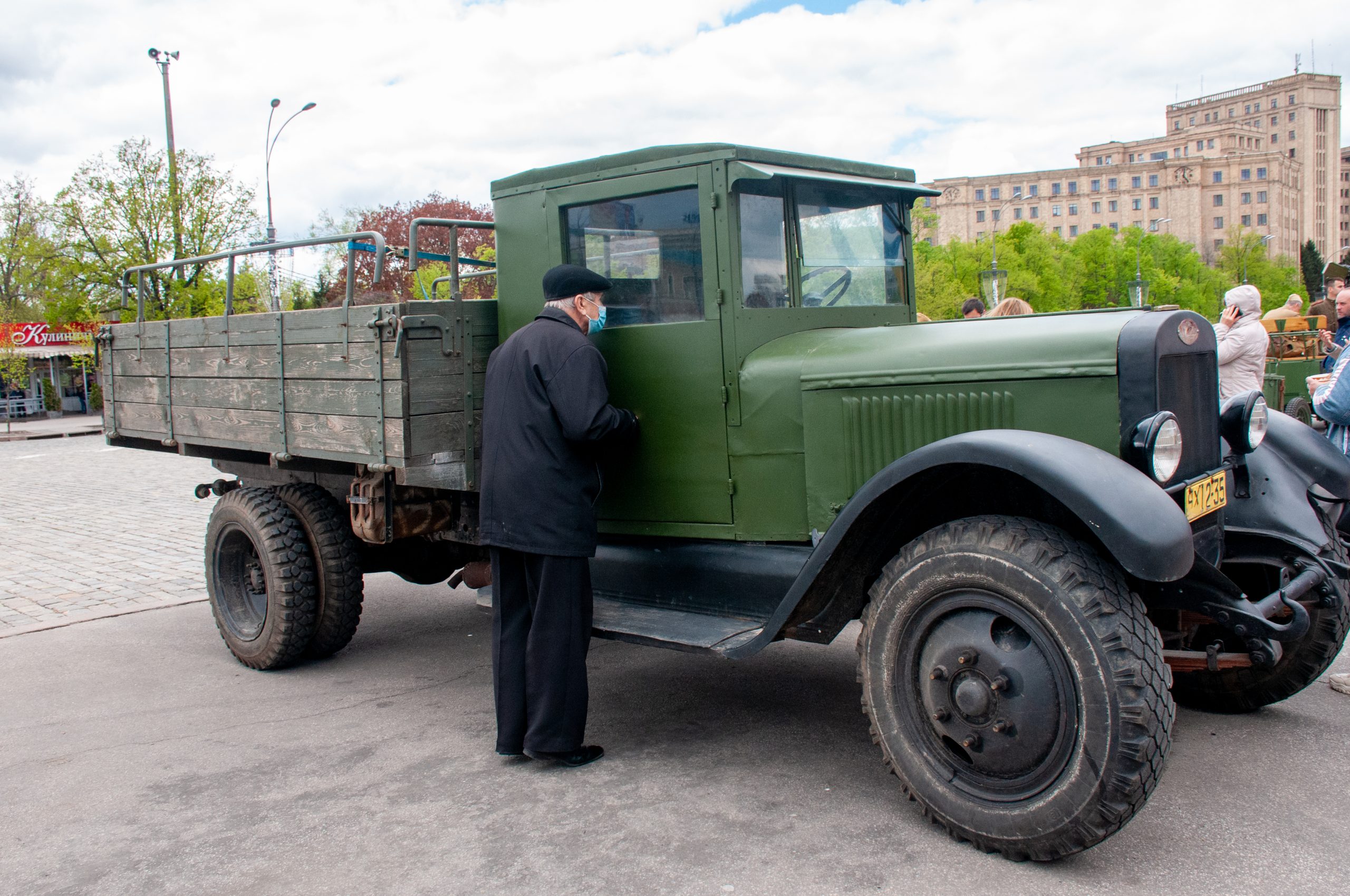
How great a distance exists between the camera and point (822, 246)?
4223 millimetres

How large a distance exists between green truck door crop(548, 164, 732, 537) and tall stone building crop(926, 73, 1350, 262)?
101 m

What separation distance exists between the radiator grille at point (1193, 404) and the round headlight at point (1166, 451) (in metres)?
0.10

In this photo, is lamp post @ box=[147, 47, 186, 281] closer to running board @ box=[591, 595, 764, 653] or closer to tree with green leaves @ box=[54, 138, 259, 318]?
tree with green leaves @ box=[54, 138, 259, 318]

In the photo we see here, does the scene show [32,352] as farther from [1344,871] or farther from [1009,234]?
[1009,234]

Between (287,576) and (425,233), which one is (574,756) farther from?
(425,233)

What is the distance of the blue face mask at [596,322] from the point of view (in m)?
4.03

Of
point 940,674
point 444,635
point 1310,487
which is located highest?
point 1310,487

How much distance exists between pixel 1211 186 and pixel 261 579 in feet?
389

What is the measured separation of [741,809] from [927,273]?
40006 millimetres

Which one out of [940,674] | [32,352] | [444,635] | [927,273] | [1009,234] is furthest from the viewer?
[1009,234]

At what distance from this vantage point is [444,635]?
235 inches

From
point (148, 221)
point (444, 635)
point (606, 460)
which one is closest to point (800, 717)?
point (606, 460)

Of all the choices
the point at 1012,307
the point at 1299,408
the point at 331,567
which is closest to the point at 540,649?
the point at 331,567

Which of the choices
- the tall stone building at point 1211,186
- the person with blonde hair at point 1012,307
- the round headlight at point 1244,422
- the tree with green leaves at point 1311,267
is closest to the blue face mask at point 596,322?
the round headlight at point 1244,422
